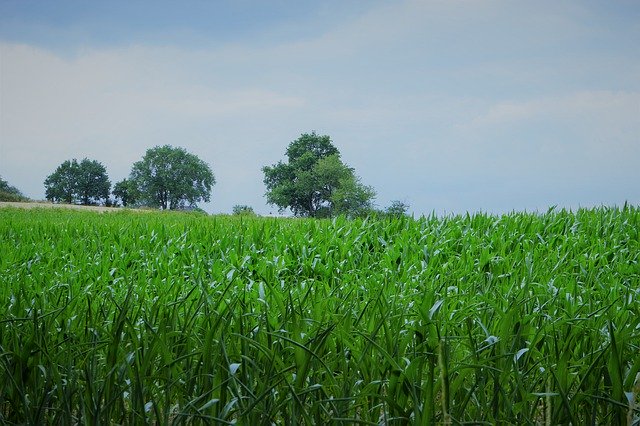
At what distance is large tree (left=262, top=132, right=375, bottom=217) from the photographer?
24484 millimetres

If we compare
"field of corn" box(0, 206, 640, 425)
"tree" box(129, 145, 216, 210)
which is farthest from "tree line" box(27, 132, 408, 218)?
"field of corn" box(0, 206, 640, 425)

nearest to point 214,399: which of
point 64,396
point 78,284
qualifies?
point 64,396

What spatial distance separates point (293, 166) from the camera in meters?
26.9

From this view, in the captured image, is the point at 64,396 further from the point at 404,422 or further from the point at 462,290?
the point at 462,290

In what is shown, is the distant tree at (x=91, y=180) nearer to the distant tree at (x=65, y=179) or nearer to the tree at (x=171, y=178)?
the distant tree at (x=65, y=179)

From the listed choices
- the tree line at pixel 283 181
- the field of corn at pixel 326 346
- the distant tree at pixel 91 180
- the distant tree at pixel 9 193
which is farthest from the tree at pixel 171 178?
the field of corn at pixel 326 346

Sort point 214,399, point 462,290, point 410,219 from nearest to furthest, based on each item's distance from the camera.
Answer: point 214,399 → point 462,290 → point 410,219

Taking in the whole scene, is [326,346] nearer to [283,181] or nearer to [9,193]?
[9,193]

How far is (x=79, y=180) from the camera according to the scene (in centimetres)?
2098

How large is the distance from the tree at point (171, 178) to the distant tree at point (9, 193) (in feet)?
27.8

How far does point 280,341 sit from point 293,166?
82.7ft

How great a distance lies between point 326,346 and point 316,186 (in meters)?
23.0

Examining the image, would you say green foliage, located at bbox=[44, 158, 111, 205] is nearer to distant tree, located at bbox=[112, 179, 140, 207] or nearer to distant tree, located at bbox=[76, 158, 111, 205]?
distant tree, located at bbox=[76, 158, 111, 205]

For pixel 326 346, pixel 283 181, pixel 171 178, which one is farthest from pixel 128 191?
pixel 326 346
